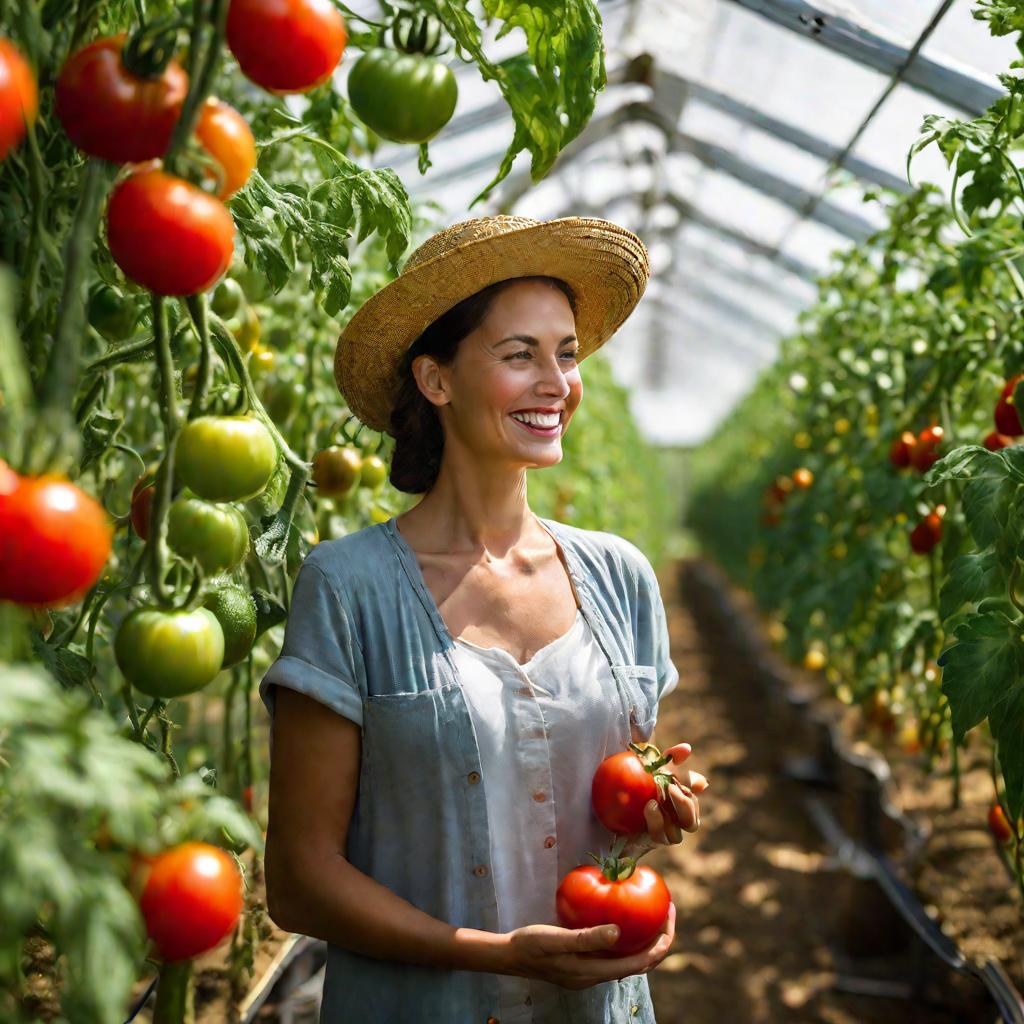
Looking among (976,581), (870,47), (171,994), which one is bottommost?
(171,994)

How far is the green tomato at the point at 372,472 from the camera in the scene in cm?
166

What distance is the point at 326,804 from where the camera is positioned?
1153 millimetres

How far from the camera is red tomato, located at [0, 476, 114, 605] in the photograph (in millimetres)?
587

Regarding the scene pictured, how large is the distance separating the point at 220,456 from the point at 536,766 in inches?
24.5

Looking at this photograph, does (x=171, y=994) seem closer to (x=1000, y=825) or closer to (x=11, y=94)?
(x=11, y=94)

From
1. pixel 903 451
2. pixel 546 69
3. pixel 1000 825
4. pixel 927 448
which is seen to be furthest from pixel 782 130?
pixel 546 69

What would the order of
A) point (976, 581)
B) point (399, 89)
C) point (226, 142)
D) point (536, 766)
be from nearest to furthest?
1. point (226, 142)
2. point (399, 89)
3. point (536, 766)
4. point (976, 581)

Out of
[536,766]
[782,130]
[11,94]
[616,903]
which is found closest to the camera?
[11,94]

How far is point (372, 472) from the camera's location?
5.48ft

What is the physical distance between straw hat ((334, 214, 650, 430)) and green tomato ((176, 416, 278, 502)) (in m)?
0.52

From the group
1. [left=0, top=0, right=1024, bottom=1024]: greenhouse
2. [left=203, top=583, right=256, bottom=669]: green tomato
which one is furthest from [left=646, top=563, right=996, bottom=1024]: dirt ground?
[left=203, top=583, right=256, bottom=669]: green tomato

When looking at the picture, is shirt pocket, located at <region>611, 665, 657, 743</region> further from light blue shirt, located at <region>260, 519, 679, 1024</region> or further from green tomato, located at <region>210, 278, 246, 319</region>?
green tomato, located at <region>210, 278, 246, 319</region>

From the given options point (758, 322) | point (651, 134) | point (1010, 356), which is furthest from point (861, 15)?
point (758, 322)

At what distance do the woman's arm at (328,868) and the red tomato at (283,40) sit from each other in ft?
2.16
